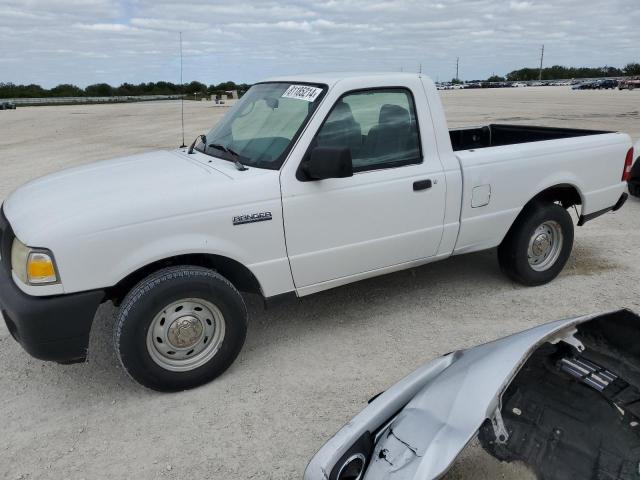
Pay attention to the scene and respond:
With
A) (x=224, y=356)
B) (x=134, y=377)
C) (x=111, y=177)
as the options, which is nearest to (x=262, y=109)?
(x=111, y=177)

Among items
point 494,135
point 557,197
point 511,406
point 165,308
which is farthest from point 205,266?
point 494,135

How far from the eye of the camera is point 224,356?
354 centimetres

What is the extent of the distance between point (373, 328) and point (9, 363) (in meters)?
2.65

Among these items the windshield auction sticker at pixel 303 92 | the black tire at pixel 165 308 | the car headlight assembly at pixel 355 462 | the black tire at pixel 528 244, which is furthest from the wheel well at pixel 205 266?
the black tire at pixel 528 244

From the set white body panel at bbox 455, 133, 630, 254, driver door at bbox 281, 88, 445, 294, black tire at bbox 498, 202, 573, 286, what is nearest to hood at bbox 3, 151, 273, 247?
driver door at bbox 281, 88, 445, 294

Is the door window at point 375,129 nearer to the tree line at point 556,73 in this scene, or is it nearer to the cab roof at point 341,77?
the cab roof at point 341,77

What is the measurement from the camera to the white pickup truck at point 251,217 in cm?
311

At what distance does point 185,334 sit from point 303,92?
1.87m

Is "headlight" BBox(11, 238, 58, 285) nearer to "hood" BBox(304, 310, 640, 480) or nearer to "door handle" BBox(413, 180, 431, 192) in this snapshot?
"hood" BBox(304, 310, 640, 480)

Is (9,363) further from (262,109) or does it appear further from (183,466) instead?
(262,109)

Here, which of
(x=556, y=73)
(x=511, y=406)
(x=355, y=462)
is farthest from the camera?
(x=556, y=73)

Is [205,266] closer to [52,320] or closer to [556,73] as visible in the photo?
[52,320]

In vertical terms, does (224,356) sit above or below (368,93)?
below

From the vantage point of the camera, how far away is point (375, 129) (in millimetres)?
3992
